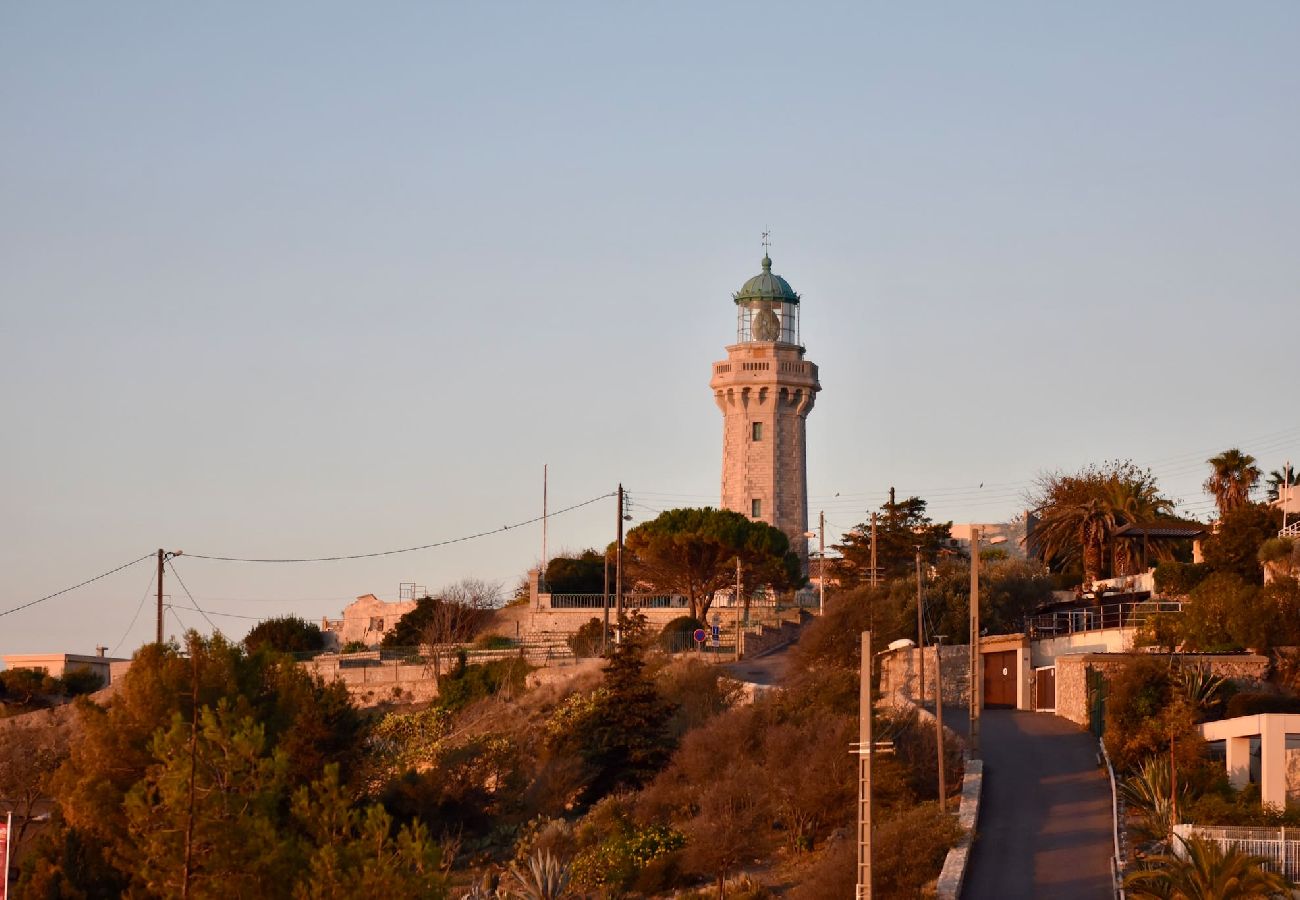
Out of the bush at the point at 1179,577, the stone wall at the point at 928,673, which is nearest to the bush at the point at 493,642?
the stone wall at the point at 928,673

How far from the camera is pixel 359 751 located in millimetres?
49406

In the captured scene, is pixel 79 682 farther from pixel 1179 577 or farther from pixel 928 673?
pixel 1179 577

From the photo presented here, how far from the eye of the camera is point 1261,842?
33.1m

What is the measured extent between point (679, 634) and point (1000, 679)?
56.6 feet

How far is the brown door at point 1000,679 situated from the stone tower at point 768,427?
31824mm

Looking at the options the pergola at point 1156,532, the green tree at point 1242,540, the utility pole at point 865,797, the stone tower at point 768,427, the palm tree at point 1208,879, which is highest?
the stone tower at point 768,427

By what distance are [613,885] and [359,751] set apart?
11.8 m

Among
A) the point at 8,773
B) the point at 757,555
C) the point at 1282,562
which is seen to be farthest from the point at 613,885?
the point at 757,555

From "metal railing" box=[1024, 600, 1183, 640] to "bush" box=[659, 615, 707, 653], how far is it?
12.5 m

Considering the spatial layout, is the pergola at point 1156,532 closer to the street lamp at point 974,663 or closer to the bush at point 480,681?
the bush at point 480,681

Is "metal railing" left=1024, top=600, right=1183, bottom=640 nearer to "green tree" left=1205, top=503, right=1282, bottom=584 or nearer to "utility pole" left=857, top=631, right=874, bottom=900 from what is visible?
"green tree" left=1205, top=503, right=1282, bottom=584

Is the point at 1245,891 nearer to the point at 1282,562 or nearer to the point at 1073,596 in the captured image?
the point at 1282,562

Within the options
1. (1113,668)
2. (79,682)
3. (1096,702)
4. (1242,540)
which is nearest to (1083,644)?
(1113,668)

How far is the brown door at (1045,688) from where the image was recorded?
50.7 metres
